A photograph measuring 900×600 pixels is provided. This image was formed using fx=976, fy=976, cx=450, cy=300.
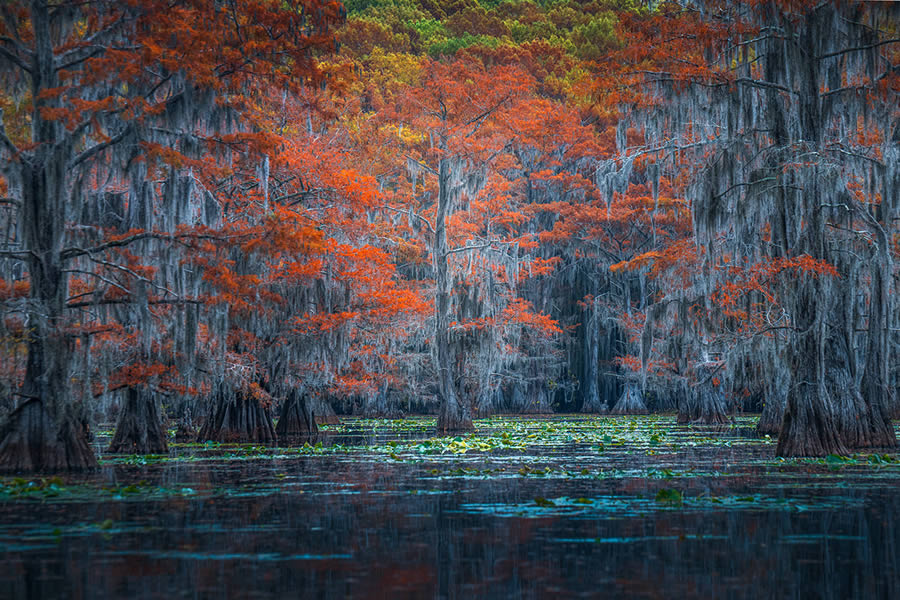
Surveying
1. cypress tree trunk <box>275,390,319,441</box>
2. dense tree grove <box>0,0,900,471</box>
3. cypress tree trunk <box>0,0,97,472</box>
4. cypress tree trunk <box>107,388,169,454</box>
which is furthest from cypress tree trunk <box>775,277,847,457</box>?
cypress tree trunk <box>275,390,319,441</box>

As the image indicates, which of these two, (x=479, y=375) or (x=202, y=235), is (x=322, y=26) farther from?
(x=479, y=375)

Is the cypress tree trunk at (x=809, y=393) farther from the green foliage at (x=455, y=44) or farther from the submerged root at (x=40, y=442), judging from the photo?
the green foliage at (x=455, y=44)

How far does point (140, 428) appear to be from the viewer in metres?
17.2

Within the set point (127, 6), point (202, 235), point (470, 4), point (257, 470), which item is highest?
point (470, 4)

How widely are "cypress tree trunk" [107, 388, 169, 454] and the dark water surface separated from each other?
4521mm

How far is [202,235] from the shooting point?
1348 centimetres

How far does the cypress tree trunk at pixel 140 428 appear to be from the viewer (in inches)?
674

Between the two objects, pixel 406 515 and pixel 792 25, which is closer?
pixel 406 515

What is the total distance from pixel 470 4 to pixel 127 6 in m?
43.1

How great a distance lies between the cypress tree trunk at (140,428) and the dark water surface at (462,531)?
14.8ft

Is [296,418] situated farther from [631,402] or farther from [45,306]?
[631,402]

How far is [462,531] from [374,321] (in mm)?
15687

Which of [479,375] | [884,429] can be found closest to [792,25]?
[884,429]

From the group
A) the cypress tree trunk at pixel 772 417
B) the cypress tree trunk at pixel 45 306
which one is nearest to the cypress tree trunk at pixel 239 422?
the cypress tree trunk at pixel 45 306
